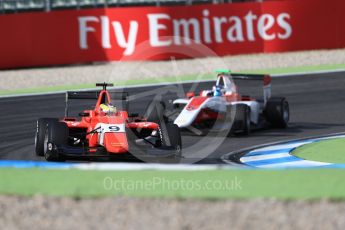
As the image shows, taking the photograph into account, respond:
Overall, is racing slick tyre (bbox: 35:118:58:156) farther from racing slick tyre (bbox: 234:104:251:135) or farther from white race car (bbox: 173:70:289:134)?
racing slick tyre (bbox: 234:104:251:135)

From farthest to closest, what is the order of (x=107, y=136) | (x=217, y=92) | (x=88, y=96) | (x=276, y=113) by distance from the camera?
(x=276, y=113) → (x=217, y=92) → (x=88, y=96) → (x=107, y=136)

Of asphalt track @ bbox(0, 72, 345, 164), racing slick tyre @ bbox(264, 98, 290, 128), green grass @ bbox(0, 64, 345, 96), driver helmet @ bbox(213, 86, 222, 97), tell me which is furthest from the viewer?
green grass @ bbox(0, 64, 345, 96)

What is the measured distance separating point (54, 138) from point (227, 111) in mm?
3753

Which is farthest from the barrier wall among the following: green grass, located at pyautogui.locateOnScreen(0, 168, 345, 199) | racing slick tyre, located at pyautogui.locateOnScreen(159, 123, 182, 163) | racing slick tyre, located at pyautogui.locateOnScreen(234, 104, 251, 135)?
green grass, located at pyautogui.locateOnScreen(0, 168, 345, 199)

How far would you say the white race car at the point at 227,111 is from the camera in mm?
13609

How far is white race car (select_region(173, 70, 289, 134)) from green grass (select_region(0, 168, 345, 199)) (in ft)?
16.1

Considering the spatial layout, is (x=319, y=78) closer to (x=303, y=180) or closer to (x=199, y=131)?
(x=199, y=131)

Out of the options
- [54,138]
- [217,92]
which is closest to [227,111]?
[217,92]

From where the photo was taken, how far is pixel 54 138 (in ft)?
35.9

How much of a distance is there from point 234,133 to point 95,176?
585 centimetres

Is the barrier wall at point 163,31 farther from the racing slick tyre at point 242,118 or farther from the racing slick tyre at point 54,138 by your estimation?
the racing slick tyre at point 54,138

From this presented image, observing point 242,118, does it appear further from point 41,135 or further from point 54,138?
point 54,138

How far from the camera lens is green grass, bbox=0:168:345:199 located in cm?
777

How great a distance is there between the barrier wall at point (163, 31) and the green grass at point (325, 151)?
11.0 meters
